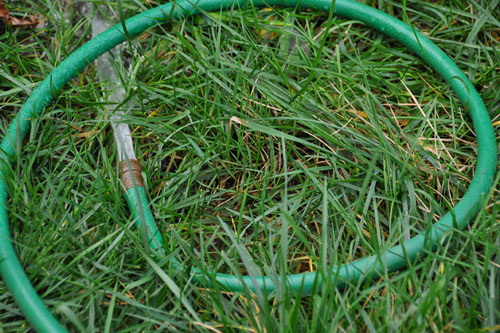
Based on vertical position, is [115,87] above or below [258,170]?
above

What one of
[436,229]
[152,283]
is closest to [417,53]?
[436,229]

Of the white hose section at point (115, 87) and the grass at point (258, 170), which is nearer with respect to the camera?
the grass at point (258, 170)

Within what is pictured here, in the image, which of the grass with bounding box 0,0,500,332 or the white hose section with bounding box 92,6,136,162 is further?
the white hose section with bounding box 92,6,136,162

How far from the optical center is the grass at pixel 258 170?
4.62ft

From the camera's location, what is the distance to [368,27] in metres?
2.02

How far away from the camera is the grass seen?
4.62 feet

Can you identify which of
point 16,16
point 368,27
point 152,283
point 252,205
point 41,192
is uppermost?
point 16,16

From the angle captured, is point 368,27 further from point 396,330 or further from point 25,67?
point 25,67

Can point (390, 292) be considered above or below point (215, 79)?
below

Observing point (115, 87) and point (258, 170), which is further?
point (115, 87)

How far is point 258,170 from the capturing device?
5.58ft

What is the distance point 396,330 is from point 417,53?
3.61 feet

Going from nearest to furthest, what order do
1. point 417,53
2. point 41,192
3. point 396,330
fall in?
point 396,330, point 41,192, point 417,53

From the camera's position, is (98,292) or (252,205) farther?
(252,205)
